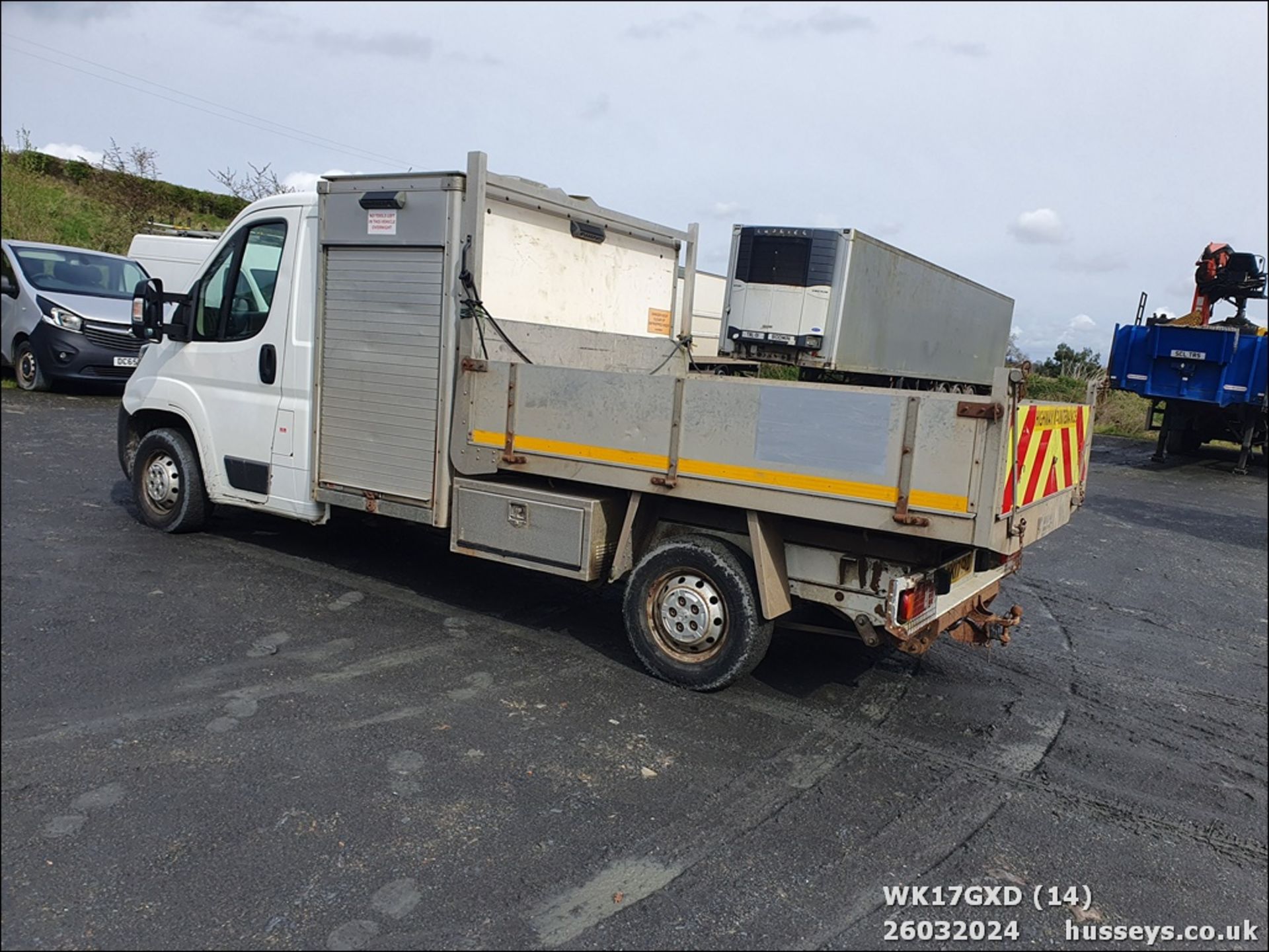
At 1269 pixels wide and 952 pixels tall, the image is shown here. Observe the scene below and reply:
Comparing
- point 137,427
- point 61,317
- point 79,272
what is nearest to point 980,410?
point 137,427

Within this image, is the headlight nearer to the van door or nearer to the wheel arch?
the wheel arch

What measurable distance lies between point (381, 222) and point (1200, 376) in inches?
561

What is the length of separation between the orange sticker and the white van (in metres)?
10.8

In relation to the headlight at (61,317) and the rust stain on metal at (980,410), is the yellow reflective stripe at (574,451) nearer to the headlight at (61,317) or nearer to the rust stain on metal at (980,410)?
the rust stain on metal at (980,410)

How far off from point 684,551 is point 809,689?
1.05m

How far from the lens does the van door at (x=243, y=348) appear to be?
21.1ft

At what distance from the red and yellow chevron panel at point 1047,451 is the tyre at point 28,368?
39.9ft

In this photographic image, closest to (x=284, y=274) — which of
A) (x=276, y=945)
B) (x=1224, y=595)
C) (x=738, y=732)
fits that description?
(x=738, y=732)

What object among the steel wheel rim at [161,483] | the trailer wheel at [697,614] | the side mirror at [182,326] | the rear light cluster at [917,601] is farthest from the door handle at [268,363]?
the rear light cluster at [917,601]

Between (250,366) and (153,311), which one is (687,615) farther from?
(153,311)

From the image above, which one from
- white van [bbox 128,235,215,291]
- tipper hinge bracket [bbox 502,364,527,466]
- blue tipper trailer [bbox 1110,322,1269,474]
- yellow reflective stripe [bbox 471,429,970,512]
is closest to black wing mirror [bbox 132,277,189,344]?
yellow reflective stripe [bbox 471,429,970,512]

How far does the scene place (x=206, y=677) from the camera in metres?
4.68

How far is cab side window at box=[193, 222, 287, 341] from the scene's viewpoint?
648 cm

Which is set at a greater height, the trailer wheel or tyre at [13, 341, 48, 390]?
tyre at [13, 341, 48, 390]
